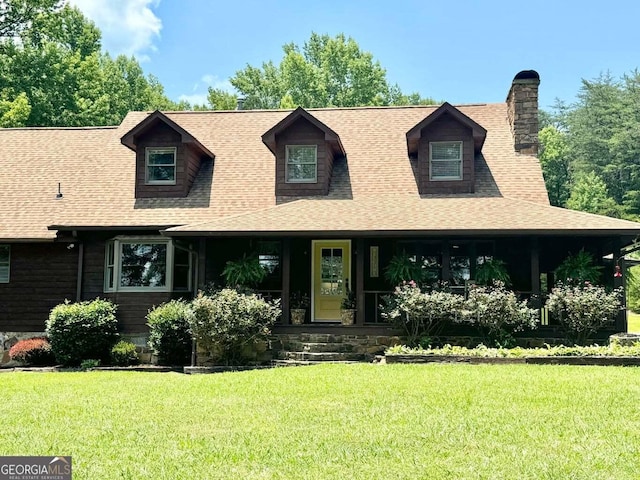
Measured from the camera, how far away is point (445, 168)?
56.9 ft

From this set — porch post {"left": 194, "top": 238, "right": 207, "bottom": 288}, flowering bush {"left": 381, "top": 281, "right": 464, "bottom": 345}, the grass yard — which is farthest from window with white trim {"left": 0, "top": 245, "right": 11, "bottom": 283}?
flowering bush {"left": 381, "top": 281, "right": 464, "bottom": 345}

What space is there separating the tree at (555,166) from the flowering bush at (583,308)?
36987 millimetres

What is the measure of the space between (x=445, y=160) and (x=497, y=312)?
531 cm

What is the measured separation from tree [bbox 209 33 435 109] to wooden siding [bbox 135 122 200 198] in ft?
79.5

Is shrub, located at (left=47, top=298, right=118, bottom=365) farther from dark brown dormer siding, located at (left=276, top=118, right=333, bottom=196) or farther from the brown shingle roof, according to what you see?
dark brown dormer siding, located at (left=276, top=118, right=333, bottom=196)

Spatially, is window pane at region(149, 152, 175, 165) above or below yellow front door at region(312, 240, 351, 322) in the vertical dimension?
above

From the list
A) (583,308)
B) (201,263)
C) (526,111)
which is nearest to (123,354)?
(201,263)

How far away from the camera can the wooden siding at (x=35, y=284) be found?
16281 millimetres

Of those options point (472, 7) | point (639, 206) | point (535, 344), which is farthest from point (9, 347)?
point (639, 206)

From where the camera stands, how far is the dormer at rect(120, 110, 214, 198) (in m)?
17.3

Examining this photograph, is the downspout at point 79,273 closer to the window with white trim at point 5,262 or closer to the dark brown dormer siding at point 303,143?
the window with white trim at point 5,262

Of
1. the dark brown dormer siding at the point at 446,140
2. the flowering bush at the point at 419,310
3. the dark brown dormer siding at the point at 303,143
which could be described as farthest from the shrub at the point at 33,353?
the dark brown dormer siding at the point at 446,140

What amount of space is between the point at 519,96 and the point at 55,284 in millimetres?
13149

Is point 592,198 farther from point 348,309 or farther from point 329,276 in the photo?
point 348,309
